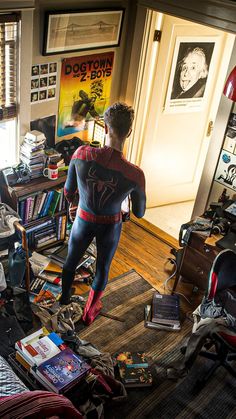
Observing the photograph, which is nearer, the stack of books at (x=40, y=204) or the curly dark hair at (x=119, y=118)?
the curly dark hair at (x=119, y=118)

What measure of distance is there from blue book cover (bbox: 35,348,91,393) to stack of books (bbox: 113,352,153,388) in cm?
43

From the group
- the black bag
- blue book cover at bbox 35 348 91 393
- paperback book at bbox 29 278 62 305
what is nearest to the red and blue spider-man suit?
paperback book at bbox 29 278 62 305

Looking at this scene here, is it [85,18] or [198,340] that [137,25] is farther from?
[198,340]

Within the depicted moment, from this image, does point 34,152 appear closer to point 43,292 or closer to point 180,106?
point 43,292

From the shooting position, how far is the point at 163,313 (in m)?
3.43

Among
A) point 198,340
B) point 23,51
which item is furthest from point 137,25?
point 198,340

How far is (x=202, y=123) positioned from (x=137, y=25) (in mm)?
1203

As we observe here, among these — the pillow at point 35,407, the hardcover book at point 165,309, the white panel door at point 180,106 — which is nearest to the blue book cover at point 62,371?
the pillow at point 35,407

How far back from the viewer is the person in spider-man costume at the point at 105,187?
271 cm

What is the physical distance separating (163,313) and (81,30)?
7.69 ft

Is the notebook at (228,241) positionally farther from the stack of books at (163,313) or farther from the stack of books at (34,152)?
the stack of books at (34,152)

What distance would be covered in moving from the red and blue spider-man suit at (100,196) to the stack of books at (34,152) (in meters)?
0.67

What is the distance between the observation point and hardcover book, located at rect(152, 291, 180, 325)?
3391mm

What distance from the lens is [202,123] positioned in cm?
458
